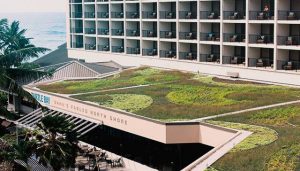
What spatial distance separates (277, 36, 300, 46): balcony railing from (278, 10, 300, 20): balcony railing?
72.6 inches

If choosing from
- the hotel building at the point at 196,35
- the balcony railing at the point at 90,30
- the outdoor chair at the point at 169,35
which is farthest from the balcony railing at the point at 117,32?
the outdoor chair at the point at 169,35

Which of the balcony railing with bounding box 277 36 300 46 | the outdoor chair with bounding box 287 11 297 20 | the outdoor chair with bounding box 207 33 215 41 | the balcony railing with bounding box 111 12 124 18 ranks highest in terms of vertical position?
the balcony railing with bounding box 111 12 124 18

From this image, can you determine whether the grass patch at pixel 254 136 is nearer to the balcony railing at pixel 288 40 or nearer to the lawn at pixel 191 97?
the lawn at pixel 191 97

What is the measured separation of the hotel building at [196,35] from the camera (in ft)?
167

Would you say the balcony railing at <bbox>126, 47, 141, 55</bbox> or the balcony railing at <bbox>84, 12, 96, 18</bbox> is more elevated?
the balcony railing at <bbox>84, 12, 96, 18</bbox>

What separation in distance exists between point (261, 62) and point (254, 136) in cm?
2303

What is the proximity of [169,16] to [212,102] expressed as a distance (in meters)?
25.2

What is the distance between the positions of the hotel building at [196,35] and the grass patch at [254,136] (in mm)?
16350

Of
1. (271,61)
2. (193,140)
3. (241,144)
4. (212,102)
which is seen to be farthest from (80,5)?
(241,144)

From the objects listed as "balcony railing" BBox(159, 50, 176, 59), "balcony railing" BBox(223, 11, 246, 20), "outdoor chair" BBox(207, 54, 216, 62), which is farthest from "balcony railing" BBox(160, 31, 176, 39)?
"balcony railing" BBox(223, 11, 246, 20)

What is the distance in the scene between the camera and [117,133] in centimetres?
4409

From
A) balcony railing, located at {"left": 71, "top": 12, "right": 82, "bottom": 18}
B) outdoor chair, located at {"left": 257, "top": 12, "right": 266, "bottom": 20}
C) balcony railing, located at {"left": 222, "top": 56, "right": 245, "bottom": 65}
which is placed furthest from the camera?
balcony railing, located at {"left": 71, "top": 12, "right": 82, "bottom": 18}

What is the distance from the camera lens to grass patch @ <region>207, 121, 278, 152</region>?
98.2 ft

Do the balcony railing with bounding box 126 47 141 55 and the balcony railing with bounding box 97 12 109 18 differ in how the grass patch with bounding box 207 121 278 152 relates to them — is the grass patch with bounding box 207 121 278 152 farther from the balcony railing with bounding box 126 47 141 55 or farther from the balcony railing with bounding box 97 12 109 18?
the balcony railing with bounding box 97 12 109 18
